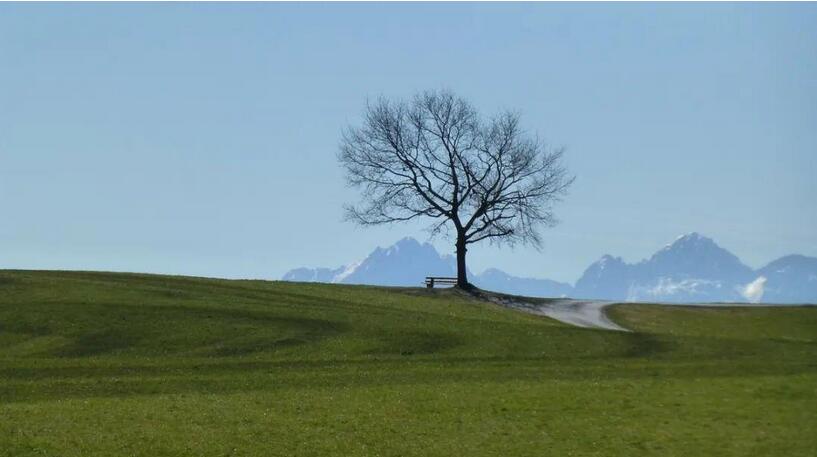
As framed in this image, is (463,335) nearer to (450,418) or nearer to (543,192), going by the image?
(450,418)

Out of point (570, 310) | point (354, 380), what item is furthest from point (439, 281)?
point (354, 380)

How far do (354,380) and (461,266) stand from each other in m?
50.4

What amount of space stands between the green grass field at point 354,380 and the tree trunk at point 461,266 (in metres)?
18.4

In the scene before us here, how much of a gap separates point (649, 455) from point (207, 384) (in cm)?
1834

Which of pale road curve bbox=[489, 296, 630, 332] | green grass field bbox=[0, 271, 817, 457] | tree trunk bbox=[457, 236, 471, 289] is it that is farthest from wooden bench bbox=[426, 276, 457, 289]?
green grass field bbox=[0, 271, 817, 457]

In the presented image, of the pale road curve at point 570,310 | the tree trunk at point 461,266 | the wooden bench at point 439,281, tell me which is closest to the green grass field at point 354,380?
the pale road curve at point 570,310

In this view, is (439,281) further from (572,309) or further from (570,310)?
(570,310)

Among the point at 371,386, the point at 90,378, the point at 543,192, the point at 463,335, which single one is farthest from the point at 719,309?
the point at 90,378

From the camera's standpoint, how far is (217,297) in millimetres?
65938

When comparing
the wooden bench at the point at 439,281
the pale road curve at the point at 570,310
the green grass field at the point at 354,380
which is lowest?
the green grass field at the point at 354,380

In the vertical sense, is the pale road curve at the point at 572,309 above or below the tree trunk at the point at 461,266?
below

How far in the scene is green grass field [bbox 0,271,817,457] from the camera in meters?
31.5

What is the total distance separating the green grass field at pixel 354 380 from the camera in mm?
31531

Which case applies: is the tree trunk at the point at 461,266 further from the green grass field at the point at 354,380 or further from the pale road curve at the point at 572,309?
the green grass field at the point at 354,380
